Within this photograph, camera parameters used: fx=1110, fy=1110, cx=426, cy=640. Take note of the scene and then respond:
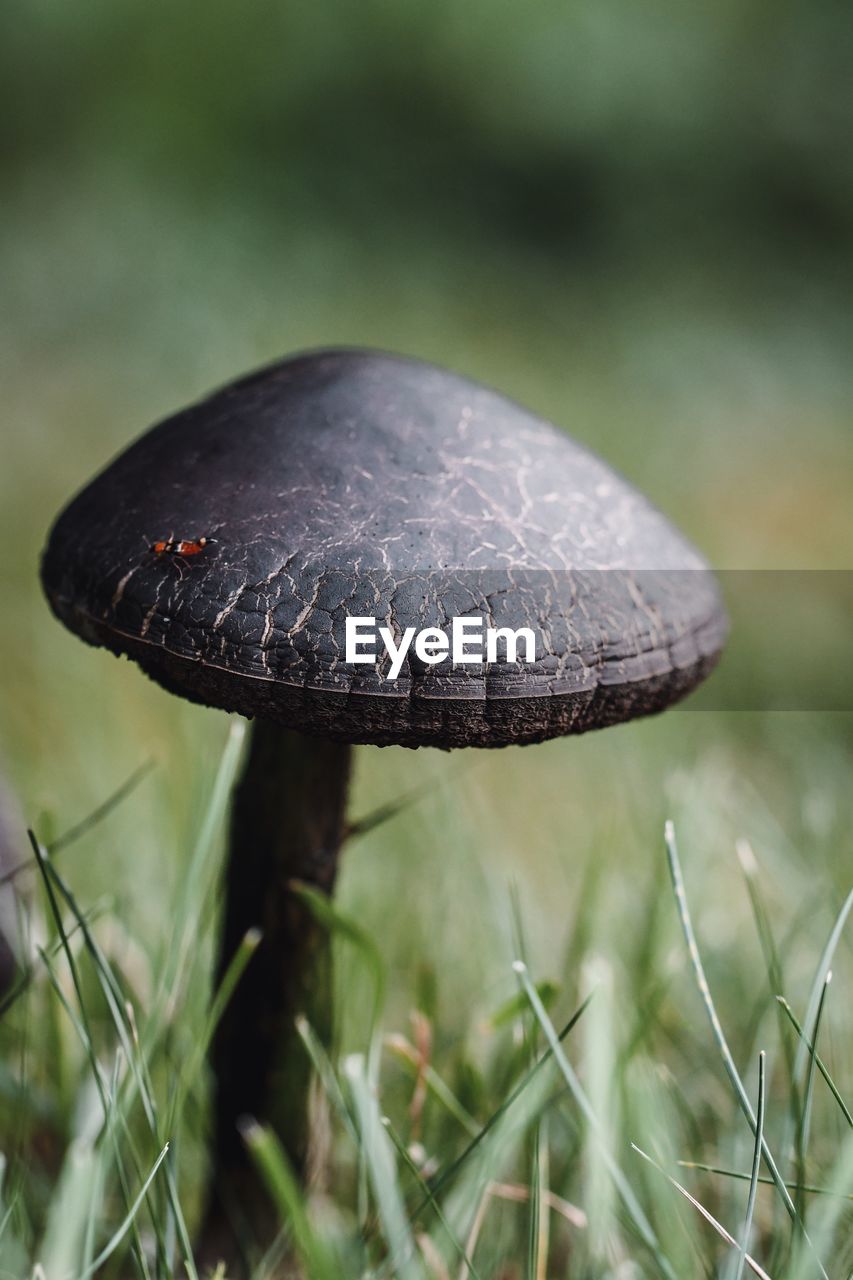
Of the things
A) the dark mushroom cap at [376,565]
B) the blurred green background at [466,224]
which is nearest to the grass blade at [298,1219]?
the dark mushroom cap at [376,565]

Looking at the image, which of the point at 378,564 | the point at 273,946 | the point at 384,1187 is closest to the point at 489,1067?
the point at 273,946

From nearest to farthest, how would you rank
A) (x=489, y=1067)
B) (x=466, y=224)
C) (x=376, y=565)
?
(x=376, y=565), (x=489, y=1067), (x=466, y=224)

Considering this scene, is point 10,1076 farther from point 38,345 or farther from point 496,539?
point 38,345

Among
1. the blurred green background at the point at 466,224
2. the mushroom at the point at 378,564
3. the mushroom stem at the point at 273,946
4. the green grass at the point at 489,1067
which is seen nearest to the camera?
the mushroom at the point at 378,564

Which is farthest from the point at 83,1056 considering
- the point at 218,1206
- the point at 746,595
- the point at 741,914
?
A: the point at 746,595

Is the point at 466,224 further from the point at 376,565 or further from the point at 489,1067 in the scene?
the point at 376,565

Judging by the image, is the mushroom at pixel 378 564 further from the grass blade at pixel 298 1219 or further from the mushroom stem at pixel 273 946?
the grass blade at pixel 298 1219
